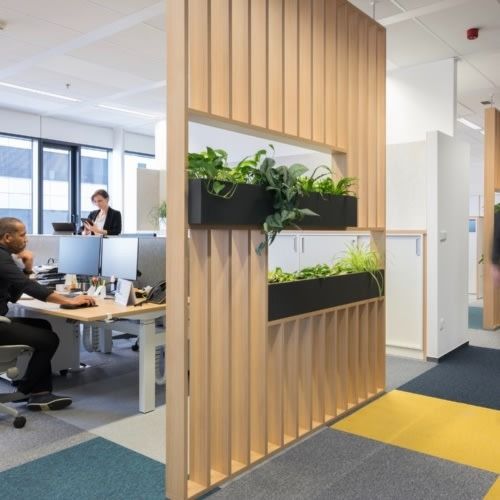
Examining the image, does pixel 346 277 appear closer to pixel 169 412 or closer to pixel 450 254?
pixel 169 412

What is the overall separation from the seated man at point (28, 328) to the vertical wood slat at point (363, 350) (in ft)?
5.86

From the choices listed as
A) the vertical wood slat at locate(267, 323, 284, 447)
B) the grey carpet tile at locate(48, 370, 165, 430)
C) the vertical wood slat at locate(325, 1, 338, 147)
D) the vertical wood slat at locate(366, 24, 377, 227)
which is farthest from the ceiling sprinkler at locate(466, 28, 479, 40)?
the grey carpet tile at locate(48, 370, 165, 430)

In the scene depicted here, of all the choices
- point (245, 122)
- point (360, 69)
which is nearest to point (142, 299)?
point (245, 122)

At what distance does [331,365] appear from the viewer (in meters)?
3.20

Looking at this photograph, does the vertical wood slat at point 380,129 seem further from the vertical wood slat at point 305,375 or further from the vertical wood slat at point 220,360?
the vertical wood slat at point 220,360

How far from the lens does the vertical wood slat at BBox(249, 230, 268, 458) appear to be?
2607mm

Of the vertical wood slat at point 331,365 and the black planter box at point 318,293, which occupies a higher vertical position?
the black planter box at point 318,293

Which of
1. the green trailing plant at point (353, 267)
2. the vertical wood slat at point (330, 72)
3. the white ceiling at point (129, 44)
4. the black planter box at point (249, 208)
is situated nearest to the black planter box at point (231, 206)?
the black planter box at point (249, 208)

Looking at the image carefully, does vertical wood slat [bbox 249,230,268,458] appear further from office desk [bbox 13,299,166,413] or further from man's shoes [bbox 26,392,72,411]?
man's shoes [bbox 26,392,72,411]

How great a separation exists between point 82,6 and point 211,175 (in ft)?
9.88

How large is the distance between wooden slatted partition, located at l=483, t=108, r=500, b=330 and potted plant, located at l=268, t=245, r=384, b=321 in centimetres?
289

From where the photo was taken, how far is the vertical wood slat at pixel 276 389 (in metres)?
2.74

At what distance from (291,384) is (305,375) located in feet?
0.45

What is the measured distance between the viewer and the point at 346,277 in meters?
3.24
